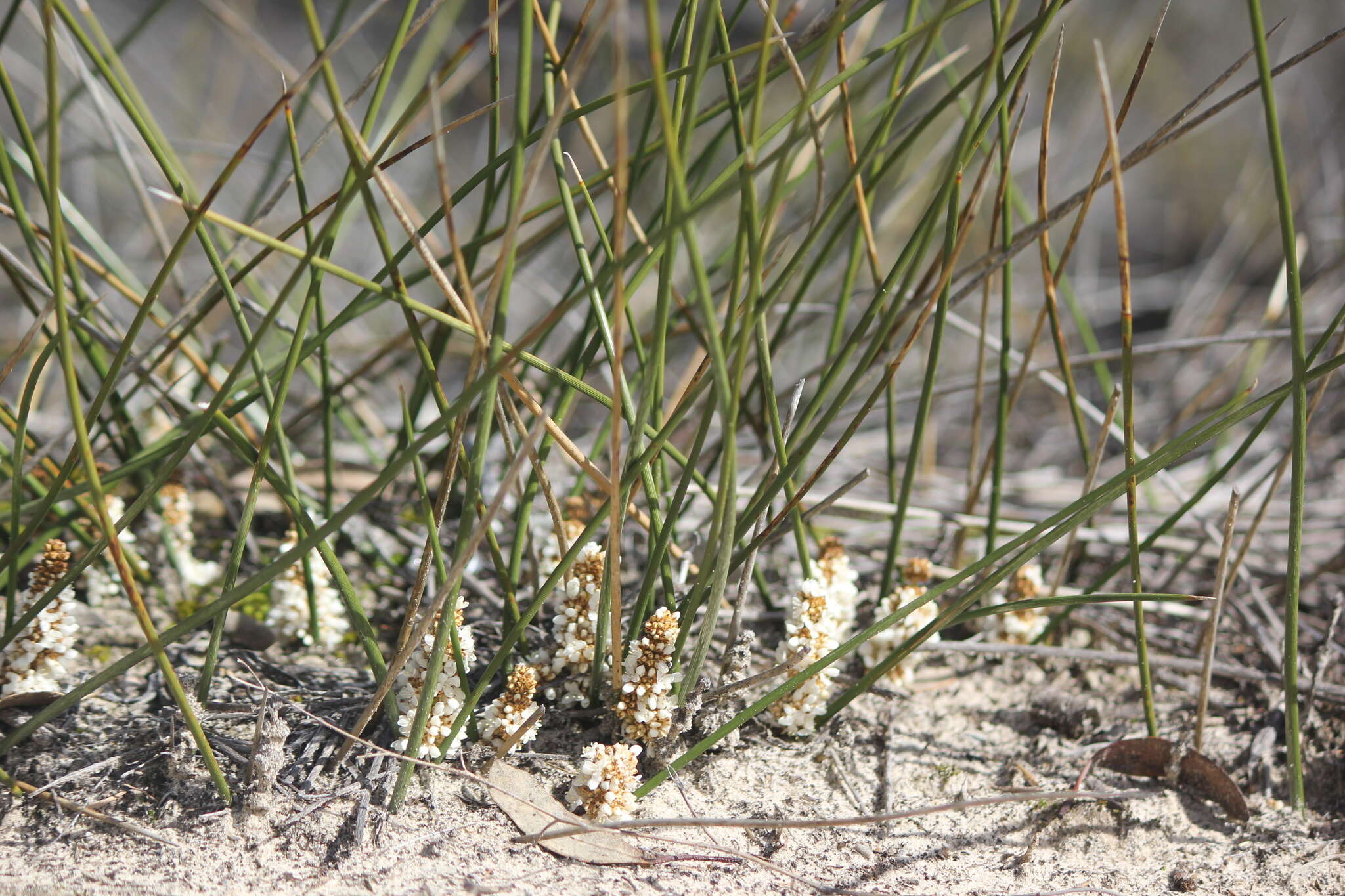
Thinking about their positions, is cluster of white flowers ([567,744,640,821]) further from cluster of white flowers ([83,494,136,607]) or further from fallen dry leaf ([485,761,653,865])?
cluster of white flowers ([83,494,136,607])

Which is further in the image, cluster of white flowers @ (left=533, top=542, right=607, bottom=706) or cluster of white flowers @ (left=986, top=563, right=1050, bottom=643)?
cluster of white flowers @ (left=986, top=563, right=1050, bottom=643)

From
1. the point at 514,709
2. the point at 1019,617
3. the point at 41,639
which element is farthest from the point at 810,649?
the point at 41,639

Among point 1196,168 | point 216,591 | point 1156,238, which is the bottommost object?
point 216,591

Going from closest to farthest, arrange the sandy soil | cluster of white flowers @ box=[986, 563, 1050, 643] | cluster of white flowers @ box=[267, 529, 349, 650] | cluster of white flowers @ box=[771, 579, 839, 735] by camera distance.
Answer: the sandy soil, cluster of white flowers @ box=[771, 579, 839, 735], cluster of white flowers @ box=[267, 529, 349, 650], cluster of white flowers @ box=[986, 563, 1050, 643]

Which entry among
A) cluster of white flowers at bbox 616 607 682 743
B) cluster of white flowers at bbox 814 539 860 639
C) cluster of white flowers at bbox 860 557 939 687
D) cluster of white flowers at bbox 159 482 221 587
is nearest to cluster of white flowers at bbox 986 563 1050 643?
cluster of white flowers at bbox 860 557 939 687

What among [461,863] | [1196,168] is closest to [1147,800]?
[461,863]

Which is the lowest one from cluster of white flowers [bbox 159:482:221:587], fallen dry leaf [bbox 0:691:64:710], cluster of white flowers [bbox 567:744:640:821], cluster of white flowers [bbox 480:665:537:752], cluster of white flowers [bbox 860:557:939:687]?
fallen dry leaf [bbox 0:691:64:710]

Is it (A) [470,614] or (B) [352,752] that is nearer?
(B) [352,752]

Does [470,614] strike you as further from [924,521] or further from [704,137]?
[704,137]
